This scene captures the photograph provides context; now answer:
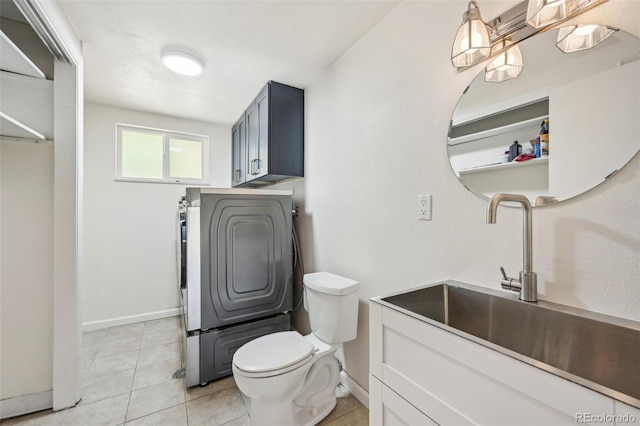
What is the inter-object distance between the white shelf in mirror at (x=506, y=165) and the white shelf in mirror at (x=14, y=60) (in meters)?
2.03

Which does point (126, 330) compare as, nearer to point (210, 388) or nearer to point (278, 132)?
point (210, 388)

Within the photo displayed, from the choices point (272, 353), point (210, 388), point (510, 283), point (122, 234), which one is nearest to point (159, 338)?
point (210, 388)

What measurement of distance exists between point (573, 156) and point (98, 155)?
3.66 m

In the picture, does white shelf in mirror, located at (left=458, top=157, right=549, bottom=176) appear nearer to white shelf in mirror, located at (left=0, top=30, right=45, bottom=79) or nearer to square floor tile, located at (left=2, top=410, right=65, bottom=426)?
white shelf in mirror, located at (left=0, top=30, right=45, bottom=79)

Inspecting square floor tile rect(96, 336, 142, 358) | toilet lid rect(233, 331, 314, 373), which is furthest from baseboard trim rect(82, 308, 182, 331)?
toilet lid rect(233, 331, 314, 373)

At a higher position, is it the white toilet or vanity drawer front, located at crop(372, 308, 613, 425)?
vanity drawer front, located at crop(372, 308, 613, 425)

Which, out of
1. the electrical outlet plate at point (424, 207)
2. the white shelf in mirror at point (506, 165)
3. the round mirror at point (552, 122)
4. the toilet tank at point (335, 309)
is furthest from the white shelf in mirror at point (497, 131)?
the toilet tank at point (335, 309)

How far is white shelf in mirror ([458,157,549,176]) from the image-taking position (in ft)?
3.03

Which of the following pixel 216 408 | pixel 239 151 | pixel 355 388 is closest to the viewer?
pixel 216 408

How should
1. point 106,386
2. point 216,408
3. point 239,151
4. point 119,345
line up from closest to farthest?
point 216,408
point 106,386
point 119,345
point 239,151

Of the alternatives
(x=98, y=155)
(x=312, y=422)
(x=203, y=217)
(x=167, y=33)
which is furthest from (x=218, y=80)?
(x=312, y=422)

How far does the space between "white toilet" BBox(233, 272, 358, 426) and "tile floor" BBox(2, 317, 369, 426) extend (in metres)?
0.17

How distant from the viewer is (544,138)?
0.91 m

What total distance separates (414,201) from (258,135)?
5.35 ft
